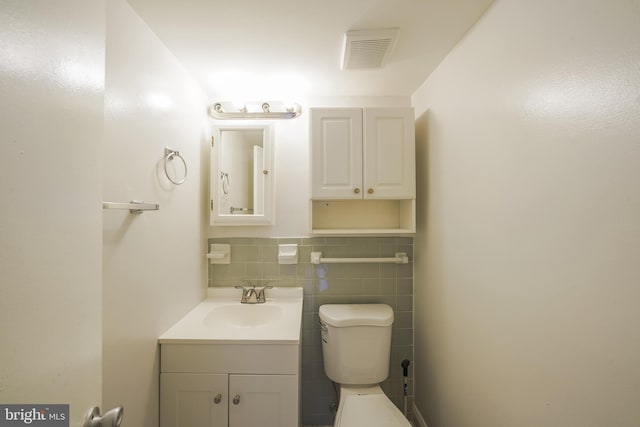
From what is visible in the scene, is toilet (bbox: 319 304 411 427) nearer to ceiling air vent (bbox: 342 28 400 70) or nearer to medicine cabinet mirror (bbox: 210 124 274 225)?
medicine cabinet mirror (bbox: 210 124 274 225)

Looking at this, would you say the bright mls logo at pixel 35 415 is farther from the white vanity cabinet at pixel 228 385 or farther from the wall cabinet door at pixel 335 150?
the wall cabinet door at pixel 335 150

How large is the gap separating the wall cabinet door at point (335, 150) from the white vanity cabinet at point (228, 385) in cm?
93

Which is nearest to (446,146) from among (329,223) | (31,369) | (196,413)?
(329,223)

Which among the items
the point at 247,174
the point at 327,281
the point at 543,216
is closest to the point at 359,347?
the point at 327,281

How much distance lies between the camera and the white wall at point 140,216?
0.93 meters

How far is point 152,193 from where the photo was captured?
1182mm

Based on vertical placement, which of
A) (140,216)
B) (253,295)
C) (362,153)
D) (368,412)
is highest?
(362,153)

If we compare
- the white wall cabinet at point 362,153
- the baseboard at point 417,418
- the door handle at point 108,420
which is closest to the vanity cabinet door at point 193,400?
the door handle at point 108,420

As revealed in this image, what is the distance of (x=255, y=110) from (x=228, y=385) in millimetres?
1695

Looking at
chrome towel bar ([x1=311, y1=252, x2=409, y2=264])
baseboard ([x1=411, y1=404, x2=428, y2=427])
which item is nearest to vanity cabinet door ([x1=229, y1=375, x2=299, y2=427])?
chrome towel bar ([x1=311, y1=252, x2=409, y2=264])

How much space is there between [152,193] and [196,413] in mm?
1087

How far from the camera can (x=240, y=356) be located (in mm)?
1248

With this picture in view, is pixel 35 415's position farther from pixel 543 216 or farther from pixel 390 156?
pixel 390 156

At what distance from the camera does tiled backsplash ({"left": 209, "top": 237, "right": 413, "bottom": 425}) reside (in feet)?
6.05
